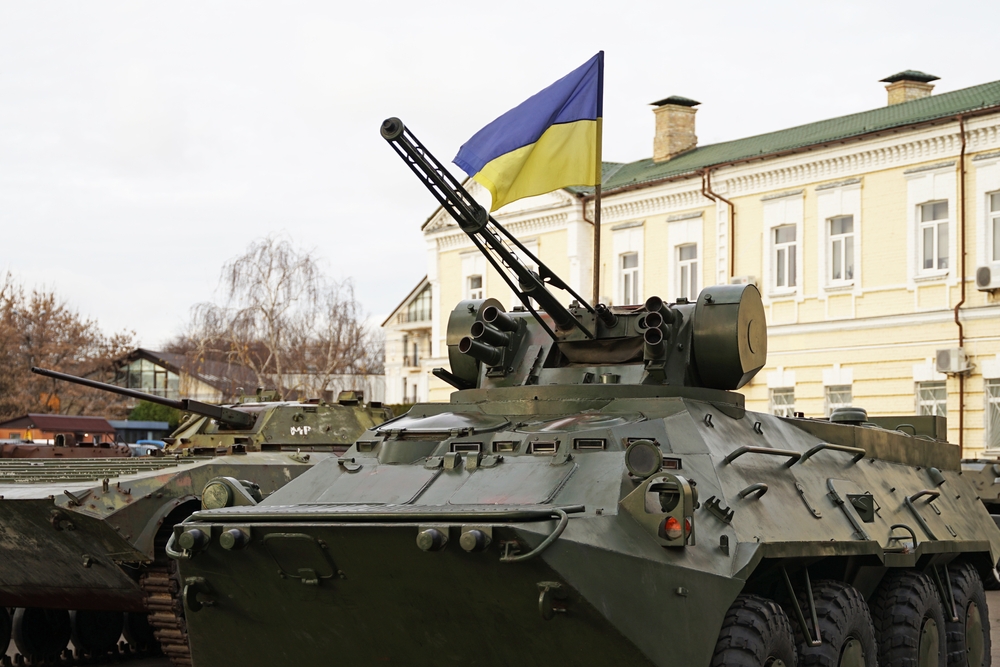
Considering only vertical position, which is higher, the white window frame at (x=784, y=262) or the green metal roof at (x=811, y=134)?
the green metal roof at (x=811, y=134)

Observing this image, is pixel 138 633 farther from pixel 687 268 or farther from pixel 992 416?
pixel 687 268

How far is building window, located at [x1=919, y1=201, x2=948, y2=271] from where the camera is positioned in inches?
986

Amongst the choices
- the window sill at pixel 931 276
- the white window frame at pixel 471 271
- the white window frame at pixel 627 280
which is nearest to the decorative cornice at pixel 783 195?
the window sill at pixel 931 276

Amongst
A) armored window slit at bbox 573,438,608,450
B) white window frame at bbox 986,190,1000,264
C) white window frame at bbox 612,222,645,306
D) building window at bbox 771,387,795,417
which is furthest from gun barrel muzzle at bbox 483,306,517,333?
white window frame at bbox 612,222,645,306

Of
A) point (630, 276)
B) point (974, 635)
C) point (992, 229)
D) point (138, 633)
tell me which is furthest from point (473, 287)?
point (974, 635)

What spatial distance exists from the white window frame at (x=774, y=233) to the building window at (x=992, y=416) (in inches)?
166

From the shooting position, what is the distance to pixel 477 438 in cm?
Answer: 833

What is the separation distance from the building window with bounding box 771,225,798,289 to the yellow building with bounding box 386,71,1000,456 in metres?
0.03

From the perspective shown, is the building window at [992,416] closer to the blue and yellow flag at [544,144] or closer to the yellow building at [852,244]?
the yellow building at [852,244]

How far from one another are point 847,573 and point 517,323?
2812 millimetres

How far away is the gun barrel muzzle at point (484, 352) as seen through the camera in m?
9.65

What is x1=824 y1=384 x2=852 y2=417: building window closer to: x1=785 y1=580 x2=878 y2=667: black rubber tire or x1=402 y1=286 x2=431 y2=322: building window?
x1=785 y1=580 x2=878 y2=667: black rubber tire

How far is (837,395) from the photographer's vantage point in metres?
26.7

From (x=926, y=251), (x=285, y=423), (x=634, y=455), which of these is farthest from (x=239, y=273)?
(x=634, y=455)
